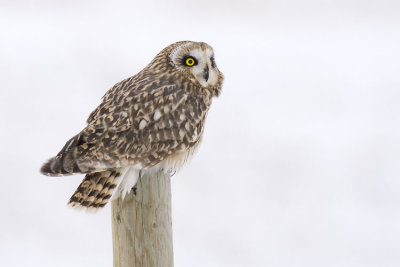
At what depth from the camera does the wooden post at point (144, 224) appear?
12.8ft

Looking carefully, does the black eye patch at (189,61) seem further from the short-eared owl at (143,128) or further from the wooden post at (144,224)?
the wooden post at (144,224)

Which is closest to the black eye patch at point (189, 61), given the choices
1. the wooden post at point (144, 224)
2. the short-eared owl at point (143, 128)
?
the short-eared owl at point (143, 128)

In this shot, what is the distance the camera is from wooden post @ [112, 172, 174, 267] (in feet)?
12.8

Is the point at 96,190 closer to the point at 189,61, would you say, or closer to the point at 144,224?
the point at 144,224

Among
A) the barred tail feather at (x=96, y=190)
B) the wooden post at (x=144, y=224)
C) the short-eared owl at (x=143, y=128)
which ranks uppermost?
the short-eared owl at (x=143, y=128)

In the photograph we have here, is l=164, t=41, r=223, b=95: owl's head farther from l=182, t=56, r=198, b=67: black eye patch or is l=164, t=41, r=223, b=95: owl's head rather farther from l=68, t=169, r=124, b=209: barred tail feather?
l=68, t=169, r=124, b=209: barred tail feather

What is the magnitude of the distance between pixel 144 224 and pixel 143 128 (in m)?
0.50

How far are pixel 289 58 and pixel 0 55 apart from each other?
14.8 feet

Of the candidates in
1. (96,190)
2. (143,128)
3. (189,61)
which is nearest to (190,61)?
(189,61)

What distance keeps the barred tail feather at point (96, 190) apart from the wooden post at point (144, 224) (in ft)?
0.42

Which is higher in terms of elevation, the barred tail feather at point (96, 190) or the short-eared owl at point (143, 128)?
the short-eared owl at point (143, 128)

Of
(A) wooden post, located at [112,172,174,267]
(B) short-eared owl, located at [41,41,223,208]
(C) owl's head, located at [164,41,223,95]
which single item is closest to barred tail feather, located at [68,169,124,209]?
(B) short-eared owl, located at [41,41,223,208]

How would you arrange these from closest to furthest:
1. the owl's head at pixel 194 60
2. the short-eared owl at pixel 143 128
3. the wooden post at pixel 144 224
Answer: the short-eared owl at pixel 143 128 < the wooden post at pixel 144 224 < the owl's head at pixel 194 60

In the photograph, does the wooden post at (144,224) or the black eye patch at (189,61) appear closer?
the wooden post at (144,224)
